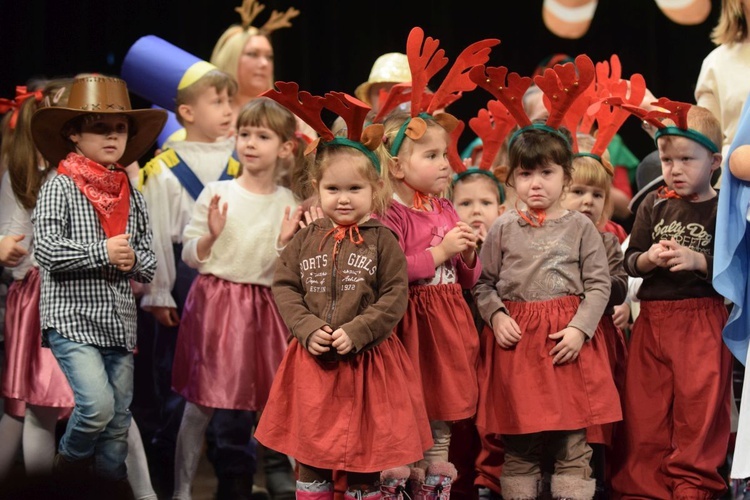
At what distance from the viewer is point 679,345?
3348 mm

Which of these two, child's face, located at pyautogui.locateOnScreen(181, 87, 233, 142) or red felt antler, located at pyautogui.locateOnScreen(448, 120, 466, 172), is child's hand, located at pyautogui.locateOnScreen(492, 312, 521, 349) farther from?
child's face, located at pyautogui.locateOnScreen(181, 87, 233, 142)

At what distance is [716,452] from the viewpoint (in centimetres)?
332

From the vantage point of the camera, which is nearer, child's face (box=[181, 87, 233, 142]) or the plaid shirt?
the plaid shirt

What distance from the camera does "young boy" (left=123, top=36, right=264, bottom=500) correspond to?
4.04 metres

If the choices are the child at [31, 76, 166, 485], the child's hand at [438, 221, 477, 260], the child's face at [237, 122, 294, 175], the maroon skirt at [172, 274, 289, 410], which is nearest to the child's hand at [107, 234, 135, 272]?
the child at [31, 76, 166, 485]

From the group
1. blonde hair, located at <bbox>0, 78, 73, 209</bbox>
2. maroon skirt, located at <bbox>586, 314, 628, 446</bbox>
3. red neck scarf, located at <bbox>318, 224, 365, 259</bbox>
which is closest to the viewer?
red neck scarf, located at <bbox>318, 224, 365, 259</bbox>

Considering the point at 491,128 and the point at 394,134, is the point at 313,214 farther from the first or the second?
the point at 491,128

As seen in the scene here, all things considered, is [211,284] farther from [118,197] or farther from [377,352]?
[377,352]

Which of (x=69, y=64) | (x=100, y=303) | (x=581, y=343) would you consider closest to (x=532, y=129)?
(x=581, y=343)

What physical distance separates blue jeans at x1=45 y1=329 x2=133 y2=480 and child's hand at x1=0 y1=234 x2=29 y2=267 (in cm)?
46

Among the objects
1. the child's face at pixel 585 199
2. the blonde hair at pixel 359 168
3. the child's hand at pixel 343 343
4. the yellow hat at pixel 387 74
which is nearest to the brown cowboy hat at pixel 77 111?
the blonde hair at pixel 359 168

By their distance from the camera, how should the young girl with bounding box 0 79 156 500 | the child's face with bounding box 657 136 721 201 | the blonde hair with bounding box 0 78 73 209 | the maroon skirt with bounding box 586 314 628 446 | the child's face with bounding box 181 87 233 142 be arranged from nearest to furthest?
the child's face with bounding box 657 136 721 201 < the maroon skirt with bounding box 586 314 628 446 < the young girl with bounding box 0 79 156 500 < the blonde hair with bounding box 0 78 73 209 < the child's face with bounding box 181 87 233 142

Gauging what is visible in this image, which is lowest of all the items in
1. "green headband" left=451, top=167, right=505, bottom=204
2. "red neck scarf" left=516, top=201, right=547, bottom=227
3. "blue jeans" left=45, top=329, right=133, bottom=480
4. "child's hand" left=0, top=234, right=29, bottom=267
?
"blue jeans" left=45, top=329, right=133, bottom=480

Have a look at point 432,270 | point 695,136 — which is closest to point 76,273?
point 432,270
